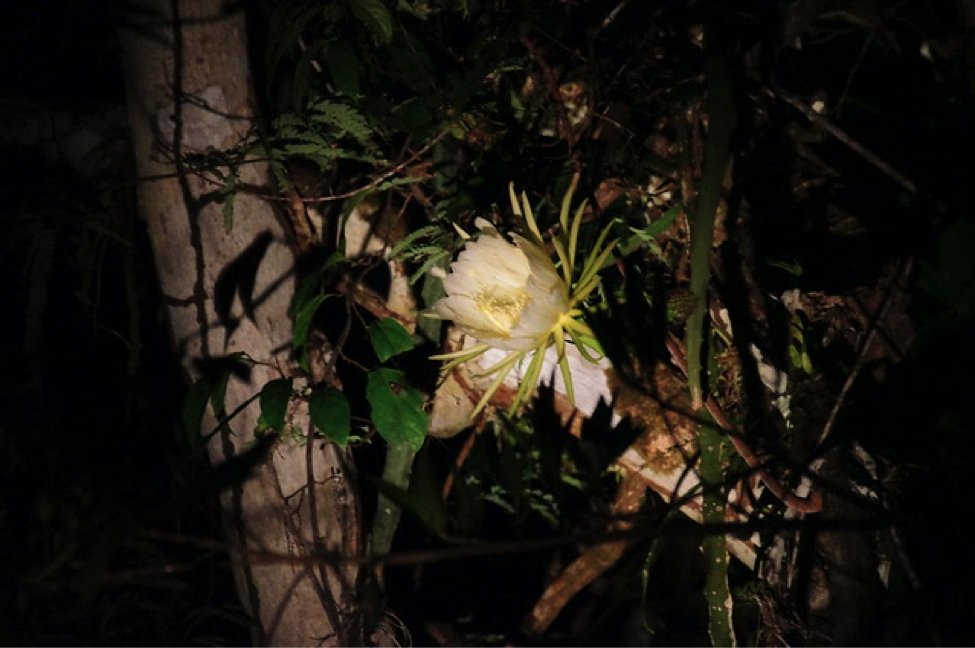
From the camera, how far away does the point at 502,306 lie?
85 cm

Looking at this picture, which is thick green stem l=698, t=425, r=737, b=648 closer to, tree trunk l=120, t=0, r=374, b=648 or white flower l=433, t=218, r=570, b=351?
white flower l=433, t=218, r=570, b=351

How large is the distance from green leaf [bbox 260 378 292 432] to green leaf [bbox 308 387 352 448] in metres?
0.04

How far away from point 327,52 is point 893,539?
3.31ft

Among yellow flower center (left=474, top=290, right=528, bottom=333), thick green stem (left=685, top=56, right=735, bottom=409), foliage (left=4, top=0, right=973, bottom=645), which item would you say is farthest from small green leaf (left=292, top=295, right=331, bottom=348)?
thick green stem (left=685, top=56, right=735, bottom=409)

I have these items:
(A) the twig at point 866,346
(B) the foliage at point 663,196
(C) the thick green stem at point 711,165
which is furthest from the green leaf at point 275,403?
(A) the twig at point 866,346

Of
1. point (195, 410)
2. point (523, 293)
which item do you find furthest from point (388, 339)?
point (195, 410)

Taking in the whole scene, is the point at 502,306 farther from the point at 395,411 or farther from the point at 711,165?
the point at 711,165

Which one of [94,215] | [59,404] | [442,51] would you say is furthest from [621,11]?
[59,404]

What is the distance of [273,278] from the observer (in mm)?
1064

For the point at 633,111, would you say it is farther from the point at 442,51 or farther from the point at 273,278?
the point at 273,278

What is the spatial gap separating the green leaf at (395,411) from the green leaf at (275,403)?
4.6 inches

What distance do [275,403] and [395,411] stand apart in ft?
0.55

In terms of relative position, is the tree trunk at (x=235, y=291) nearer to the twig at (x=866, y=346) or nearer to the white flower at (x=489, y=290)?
the white flower at (x=489, y=290)

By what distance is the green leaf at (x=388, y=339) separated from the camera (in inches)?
35.2
